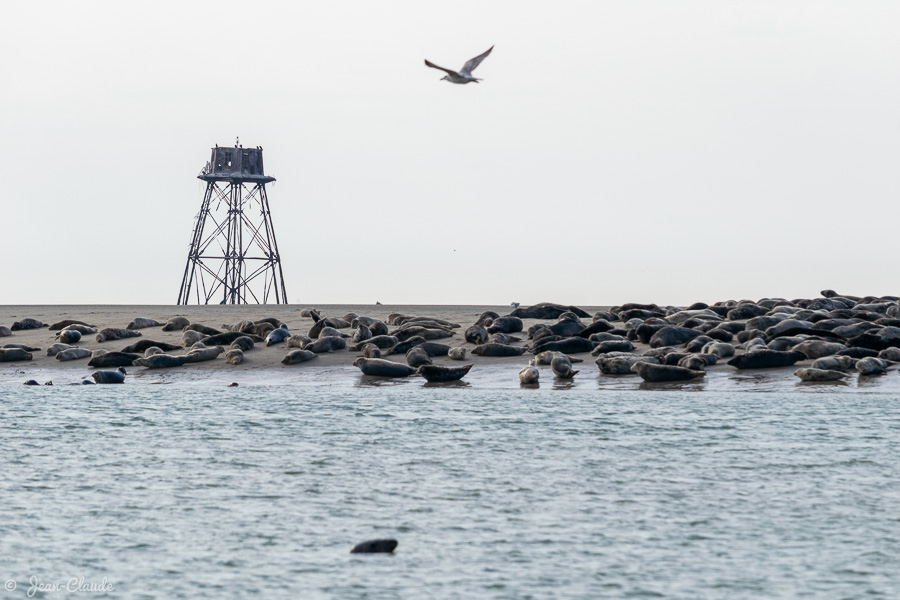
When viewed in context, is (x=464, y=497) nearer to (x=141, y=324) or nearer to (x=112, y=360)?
(x=112, y=360)

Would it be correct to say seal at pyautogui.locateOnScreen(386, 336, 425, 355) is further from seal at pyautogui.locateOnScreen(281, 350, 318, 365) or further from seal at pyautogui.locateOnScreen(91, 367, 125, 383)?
seal at pyautogui.locateOnScreen(91, 367, 125, 383)

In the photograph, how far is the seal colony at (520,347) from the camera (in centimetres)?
2023

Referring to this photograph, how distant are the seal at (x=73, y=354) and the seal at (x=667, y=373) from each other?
12353 millimetres

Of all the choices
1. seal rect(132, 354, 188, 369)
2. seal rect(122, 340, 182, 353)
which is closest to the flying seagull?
seal rect(132, 354, 188, 369)

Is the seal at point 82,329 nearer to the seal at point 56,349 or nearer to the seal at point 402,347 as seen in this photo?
the seal at point 56,349

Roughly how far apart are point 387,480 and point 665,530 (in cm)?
340

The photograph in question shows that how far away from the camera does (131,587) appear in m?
8.57

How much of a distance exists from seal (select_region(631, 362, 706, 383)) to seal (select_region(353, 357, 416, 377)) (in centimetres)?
448

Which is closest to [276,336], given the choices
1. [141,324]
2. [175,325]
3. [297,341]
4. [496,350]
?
[297,341]

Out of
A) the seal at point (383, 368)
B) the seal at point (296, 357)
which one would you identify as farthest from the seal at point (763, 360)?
the seal at point (296, 357)

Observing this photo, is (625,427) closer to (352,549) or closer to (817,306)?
(352,549)

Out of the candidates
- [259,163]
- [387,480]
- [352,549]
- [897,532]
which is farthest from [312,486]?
[259,163]

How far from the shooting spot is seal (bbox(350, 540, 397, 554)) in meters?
9.41

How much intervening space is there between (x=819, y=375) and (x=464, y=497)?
974cm
